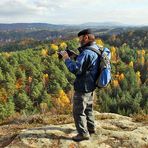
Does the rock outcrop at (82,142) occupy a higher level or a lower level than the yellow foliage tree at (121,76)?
higher

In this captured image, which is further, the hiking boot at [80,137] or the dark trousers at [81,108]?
the hiking boot at [80,137]

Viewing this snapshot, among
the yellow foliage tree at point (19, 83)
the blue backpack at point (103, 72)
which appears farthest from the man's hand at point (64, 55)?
the yellow foliage tree at point (19, 83)

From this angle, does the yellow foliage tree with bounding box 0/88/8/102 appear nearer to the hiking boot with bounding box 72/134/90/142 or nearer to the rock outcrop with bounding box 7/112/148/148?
the rock outcrop with bounding box 7/112/148/148

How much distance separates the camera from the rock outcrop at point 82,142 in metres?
9.16

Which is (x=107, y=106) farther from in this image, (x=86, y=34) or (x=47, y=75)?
(x=86, y=34)

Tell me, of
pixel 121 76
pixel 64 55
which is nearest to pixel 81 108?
pixel 64 55

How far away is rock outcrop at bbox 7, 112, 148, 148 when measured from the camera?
9.16 meters

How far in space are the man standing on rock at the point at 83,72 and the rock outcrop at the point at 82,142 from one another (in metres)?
0.47

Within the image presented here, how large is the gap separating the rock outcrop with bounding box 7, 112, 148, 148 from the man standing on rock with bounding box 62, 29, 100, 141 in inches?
18.5

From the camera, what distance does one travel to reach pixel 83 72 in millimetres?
8758

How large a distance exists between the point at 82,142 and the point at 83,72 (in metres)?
1.96

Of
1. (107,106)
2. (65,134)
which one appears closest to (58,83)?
(107,106)

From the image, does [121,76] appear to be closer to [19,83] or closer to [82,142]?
[19,83]

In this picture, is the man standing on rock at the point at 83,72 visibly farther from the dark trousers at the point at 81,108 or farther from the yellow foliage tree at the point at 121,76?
the yellow foliage tree at the point at 121,76
